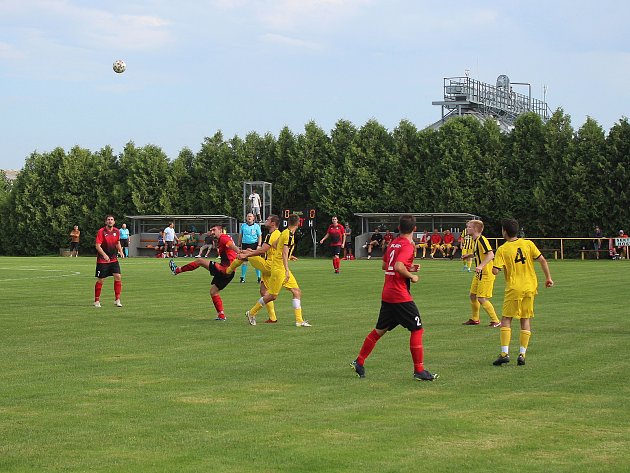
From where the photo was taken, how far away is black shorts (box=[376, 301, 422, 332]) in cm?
1166

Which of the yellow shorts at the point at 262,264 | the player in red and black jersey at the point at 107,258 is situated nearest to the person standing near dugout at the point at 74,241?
the player in red and black jersey at the point at 107,258

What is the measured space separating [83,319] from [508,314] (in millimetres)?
9138

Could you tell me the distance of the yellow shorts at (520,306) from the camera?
13156mm

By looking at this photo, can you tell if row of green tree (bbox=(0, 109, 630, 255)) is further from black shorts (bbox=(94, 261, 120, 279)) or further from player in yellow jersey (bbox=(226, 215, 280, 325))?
player in yellow jersey (bbox=(226, 215, 280, 325))

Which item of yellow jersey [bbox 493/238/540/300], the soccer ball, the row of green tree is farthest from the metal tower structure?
yellow jersey [bbox 493/238/540/300]

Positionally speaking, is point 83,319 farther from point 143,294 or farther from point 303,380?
point 303,380

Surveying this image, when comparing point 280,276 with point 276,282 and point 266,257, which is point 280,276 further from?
point 266,257

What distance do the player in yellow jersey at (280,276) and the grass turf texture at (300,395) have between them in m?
0.39

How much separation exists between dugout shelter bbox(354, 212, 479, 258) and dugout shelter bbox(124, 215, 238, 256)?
27.7 ft

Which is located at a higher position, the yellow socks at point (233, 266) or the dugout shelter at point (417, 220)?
the dugout shelter at point (417, 220)

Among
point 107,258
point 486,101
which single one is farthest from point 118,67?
point 486,101

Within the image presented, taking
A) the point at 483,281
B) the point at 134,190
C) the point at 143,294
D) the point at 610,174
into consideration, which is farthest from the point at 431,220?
the point at 483,281

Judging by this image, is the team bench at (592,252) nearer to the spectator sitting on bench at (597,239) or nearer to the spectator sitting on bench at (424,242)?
the spectator sitting on bench at (597,239)

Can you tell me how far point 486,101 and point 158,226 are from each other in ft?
109
